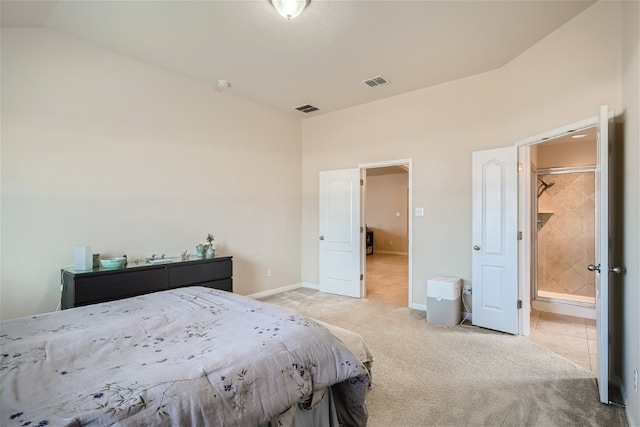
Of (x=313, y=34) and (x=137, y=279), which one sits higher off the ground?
(x=313, y=34)

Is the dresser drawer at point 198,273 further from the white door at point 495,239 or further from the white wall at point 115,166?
the white door at point 495,239

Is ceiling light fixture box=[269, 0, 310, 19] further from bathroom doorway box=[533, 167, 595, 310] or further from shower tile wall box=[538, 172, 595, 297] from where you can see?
shower tile wall box=[538, 172, 595, 297]

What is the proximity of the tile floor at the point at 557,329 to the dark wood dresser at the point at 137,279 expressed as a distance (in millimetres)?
2486

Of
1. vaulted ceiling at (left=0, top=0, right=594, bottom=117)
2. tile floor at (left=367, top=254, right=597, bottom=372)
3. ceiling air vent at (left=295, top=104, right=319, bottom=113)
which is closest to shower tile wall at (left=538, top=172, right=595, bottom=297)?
tile floor at (left=367, top=254, right=597, bottom=372)

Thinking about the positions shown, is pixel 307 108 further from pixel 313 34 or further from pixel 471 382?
pixel 471 382

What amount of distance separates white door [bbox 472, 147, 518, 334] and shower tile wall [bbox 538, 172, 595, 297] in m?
2.03

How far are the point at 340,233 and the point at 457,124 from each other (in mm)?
2345

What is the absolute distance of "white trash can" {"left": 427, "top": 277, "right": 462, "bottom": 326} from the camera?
3.66 meters

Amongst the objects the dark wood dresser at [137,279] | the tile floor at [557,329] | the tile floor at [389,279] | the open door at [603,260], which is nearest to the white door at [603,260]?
the open door at [603,260]

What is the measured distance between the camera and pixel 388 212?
10398 millimetres

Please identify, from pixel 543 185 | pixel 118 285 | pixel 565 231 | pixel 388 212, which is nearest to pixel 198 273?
pixel 118 285

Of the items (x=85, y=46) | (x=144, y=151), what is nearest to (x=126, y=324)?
(x=144, y=151)

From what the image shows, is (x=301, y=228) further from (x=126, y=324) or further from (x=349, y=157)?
(x=126, y=324)

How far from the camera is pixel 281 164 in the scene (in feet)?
17.3
